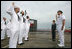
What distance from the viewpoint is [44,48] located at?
24.0 ft

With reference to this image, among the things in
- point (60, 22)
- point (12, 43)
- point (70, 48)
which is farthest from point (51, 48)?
point (12, 43)

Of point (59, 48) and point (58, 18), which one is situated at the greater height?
point (58, 18)

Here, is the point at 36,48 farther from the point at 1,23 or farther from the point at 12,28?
the point at 1,23

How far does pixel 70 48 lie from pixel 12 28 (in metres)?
3.16

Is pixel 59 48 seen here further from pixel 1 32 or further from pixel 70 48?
pixel 1 32

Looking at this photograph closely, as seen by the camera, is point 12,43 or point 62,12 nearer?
point 12,43

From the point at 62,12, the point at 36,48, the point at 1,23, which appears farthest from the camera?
the point at 1,23

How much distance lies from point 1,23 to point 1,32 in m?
0.75

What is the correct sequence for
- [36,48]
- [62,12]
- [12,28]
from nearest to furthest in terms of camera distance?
[12,28]
[36,48]
[62,12]

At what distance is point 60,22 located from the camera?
26.7 ft

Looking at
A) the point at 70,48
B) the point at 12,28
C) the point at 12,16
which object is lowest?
the point at 70,48

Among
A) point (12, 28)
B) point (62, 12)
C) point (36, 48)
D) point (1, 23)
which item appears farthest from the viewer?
point (1, 23)

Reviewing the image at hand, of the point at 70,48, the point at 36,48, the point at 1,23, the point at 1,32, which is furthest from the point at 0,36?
the point at 70,48

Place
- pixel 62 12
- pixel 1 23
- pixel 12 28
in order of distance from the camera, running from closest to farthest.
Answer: pixel 12 28, pixel 62 12, pixel 1 23
